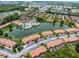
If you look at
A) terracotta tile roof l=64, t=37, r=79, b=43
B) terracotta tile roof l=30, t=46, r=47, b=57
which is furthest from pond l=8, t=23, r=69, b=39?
terracotta tile roof l=30, t=46, r=47, b=57

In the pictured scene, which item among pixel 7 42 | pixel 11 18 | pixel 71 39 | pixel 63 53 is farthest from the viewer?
pixel 11 18

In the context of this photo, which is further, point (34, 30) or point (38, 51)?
point (34, 30)

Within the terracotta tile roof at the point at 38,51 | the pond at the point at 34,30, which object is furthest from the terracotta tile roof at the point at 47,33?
the terracotta tile roof at the point at 38,51

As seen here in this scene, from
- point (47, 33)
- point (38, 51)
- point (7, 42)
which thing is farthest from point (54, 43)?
point (7, 42)

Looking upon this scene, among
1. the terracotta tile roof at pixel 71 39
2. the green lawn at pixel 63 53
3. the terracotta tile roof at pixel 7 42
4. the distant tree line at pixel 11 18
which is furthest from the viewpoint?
the distant tree line at pixel 11 18

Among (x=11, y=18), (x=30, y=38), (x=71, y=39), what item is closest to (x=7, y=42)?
(x=30, y=38)

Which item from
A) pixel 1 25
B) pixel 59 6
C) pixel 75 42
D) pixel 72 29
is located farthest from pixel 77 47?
pixel 1 25

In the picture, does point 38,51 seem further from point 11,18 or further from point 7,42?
point 11,18

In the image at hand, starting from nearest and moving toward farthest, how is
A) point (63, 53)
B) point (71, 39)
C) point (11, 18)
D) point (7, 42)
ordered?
point (63, 53) < point (7, 42) < point (71, 39) < point (11, 18)

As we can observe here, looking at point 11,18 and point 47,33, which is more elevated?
point 11,18

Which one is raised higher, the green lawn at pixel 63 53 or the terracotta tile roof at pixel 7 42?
the terracotta tile roof at pixel 7 42

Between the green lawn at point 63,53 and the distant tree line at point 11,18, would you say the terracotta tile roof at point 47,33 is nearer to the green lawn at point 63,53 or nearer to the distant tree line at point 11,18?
the green lawn at point 63,53

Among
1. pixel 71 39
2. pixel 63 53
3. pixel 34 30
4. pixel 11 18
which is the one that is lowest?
pixel 63 53
